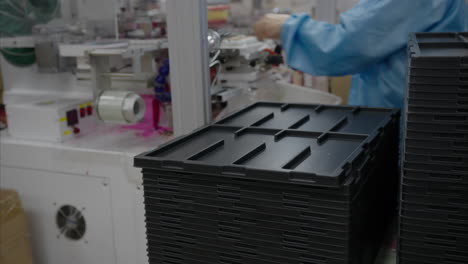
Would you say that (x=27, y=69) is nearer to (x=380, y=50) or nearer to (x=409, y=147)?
(x=380, y=50)

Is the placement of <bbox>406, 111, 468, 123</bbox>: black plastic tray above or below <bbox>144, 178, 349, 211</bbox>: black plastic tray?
above

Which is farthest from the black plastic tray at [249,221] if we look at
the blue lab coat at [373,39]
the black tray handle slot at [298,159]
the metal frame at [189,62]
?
the blue lab coat at [373,39]

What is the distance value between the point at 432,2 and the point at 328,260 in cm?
101

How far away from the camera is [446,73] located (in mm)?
783

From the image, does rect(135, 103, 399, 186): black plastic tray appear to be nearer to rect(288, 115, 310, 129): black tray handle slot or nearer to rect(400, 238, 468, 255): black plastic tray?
rect(288, 115, 310, 129): black tray handle slot

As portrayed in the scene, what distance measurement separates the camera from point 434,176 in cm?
82

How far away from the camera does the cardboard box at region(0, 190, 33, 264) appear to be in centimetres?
198

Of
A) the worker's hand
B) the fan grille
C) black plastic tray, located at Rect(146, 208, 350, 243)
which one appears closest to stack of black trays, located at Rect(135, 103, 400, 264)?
black plastic tray, located at Rect(146, 208, 350, 243)

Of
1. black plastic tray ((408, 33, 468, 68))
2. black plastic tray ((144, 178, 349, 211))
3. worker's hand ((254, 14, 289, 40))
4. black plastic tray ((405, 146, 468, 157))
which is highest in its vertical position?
worker's hand ((254, 14, 289, 40))

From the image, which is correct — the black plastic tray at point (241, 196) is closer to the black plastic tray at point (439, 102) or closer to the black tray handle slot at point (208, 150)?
the black tray handle slot at point (208, 150)

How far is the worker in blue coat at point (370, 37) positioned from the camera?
1472mm

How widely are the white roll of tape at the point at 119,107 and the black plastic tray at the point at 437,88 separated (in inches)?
49.5

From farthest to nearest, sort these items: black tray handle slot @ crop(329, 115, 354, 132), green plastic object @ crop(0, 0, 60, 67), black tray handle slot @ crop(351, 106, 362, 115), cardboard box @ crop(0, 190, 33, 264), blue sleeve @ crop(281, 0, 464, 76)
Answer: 1. green plastic object @ crop(0, 0, 60, 67)
2. cardboard box @ crop(0, 190, 33, 264)
3. blue sleeve @ crop(281, 0, 464, 76)
4. black tray handle slot @ crop(351, 106, 362, 115)
5. black tray handle slot @ crop(329, 115, 354, 132)

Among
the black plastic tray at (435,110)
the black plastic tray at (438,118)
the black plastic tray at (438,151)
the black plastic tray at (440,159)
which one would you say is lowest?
the black plastic tray at (440,159)
